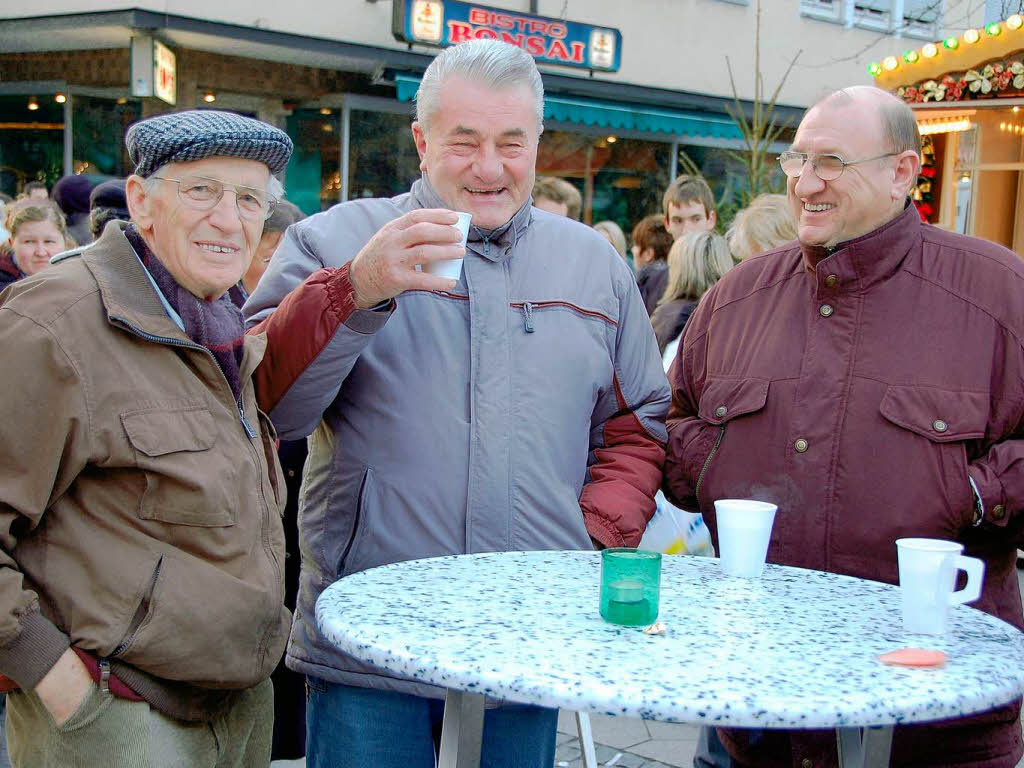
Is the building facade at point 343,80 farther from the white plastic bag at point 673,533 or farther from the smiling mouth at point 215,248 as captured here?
the smiling mouth at point 215,248

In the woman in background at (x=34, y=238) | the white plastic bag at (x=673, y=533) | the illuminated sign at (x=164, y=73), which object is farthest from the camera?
the illuminated sign at (x=164, y=73)

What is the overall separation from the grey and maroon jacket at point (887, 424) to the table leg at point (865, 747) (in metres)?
0.63

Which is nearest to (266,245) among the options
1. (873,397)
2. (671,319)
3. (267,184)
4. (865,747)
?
(671,319)

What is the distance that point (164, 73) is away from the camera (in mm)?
10281

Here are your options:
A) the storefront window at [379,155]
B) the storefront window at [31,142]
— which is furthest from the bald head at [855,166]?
the storefront window at [31,142]

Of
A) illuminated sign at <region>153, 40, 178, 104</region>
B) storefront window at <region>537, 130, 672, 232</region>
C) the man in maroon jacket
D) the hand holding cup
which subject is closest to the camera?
the hand holding cup

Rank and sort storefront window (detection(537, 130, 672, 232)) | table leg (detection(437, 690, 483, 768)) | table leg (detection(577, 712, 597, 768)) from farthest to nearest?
storefront window (detection(537, 130, 672, 232))
table leg (detection(577, 712, 597, 768))
table leg (detection(437, 690, 483, 768))

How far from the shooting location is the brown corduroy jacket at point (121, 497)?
1.80 meters

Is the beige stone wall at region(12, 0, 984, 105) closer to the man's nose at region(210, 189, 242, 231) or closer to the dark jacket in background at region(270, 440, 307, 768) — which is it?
the dark jacket in background at region(270, 440, 307, 768)

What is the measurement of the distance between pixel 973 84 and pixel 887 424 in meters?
6.09

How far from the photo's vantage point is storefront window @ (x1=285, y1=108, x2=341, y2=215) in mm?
11711

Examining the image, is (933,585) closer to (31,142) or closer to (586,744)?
(586,744)

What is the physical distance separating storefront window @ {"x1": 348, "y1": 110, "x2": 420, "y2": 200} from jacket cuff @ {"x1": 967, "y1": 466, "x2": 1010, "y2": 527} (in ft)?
32.9

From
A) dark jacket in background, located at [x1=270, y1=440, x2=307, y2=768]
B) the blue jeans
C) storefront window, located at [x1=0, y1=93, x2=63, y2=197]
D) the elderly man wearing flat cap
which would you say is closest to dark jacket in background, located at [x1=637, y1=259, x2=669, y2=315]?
dark jacket in background, located at [x1=270, y1=440, x2=307, y2=768]
